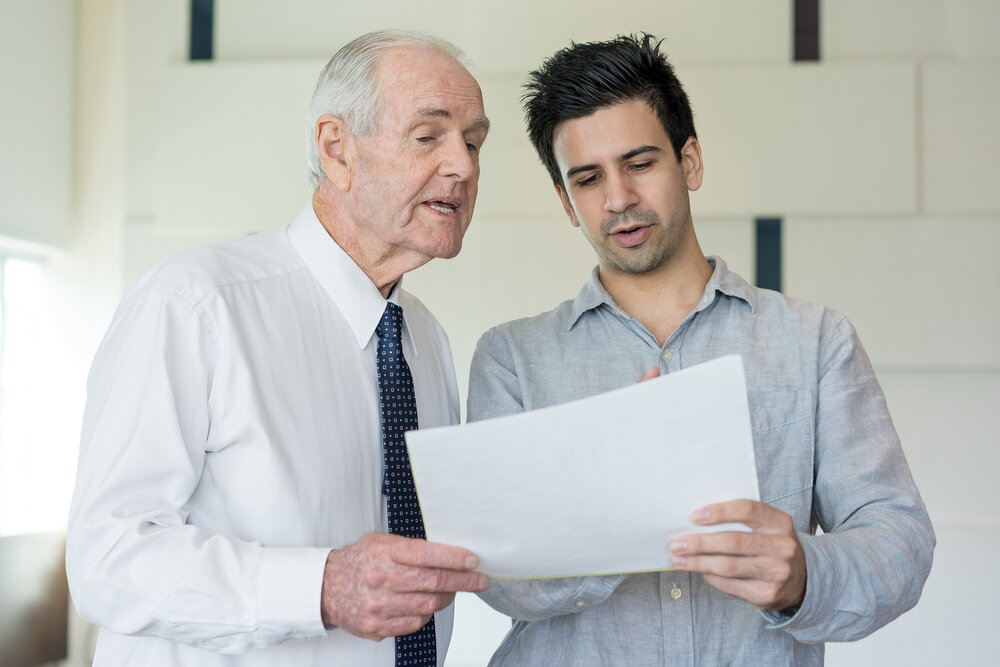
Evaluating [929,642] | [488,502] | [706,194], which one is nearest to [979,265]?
[706,194]

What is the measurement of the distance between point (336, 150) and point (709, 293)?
68 cm

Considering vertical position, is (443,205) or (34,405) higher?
(443,205)

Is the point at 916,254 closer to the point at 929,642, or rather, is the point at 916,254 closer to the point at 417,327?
the point at 929,642

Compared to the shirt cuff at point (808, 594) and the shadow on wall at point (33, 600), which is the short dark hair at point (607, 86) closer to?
the shirt cuff at point (808, 594)

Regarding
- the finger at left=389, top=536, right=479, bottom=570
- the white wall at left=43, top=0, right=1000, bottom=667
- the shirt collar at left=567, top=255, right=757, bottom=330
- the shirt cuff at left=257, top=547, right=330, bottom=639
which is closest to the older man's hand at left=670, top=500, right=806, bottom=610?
the finger at left=389, top=536, right=479, bottom=570

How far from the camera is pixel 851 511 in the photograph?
147cm

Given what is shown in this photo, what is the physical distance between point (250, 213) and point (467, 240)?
2.66 feet

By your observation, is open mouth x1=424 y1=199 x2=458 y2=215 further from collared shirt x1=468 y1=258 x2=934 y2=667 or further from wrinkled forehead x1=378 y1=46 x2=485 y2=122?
collared shirt x1=468 y1=258 x2=934 y2=667

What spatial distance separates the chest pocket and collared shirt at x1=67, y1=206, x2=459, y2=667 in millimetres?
609

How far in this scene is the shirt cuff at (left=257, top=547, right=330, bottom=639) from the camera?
125cm

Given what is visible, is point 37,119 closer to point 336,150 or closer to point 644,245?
point 336,150

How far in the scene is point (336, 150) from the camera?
1688 mm

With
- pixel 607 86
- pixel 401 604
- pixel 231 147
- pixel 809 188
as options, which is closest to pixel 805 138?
pixel 809 188

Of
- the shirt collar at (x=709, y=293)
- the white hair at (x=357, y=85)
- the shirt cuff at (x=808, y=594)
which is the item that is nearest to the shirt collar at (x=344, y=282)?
the white hair at (x=357, y=85)
